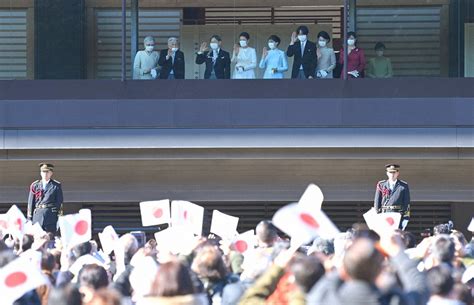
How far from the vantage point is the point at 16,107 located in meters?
20.6

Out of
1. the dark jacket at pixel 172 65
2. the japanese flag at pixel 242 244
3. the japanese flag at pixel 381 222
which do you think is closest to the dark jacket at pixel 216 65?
the dark jacket at pixel 172 65

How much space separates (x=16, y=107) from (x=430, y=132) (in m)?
6.87

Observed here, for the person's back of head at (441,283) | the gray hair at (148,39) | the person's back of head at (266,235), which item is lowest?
the person's back of head at (441,283)

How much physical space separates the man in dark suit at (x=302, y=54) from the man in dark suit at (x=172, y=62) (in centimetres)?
179

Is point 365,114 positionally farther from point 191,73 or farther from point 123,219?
point 123,219

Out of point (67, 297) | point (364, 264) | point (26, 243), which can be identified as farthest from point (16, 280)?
point (26, 243)

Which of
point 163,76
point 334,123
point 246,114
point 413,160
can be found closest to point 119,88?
point 163,76

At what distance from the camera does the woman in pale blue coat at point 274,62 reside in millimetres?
20344

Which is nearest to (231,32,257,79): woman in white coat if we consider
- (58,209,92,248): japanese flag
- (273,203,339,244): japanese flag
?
(58,209,92,248): japanese flag

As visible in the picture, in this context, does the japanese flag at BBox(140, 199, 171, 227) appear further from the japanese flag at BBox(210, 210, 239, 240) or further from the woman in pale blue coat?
the woman in pale blue coat

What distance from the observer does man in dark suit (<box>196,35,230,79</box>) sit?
66.9ft

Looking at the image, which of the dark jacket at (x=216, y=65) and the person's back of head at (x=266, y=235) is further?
the dark jacket at (x=216, y=65)

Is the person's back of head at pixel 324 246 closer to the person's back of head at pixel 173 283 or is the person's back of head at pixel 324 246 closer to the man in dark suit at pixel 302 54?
the person's back of head at pixel 173 283

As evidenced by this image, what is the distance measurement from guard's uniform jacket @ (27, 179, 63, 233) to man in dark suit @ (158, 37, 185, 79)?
3197 millimetres
